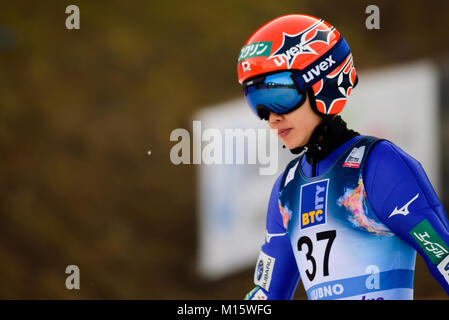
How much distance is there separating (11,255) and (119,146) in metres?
1.34

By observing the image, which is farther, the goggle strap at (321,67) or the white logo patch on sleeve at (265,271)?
the white logo patch on sleeve at (265,271)

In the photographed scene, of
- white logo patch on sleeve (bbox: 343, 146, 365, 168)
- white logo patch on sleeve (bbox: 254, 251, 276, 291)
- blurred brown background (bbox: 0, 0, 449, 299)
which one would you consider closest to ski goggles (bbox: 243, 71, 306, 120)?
white logo patch on sleeve (bbox: 343, 146, 365, 168)

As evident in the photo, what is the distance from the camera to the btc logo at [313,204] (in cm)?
142

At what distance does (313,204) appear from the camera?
4.72ft

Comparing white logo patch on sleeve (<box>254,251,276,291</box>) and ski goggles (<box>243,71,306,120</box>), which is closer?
ski goggles (<box>243,71,306,120</box>)

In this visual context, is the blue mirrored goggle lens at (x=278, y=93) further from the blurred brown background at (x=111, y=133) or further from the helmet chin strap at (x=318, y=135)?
the blurred brown background at (x=111, y=133)

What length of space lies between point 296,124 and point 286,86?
0.37 feet

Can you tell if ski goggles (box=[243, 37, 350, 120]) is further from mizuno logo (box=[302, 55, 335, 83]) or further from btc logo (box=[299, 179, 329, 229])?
btc logo (box=[299, 179, 329, 229])

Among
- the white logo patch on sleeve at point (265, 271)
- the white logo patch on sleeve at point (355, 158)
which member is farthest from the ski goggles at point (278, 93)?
the white logo patch on sleeve at point (265, 271)

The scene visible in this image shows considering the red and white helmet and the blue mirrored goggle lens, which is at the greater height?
the red and white helmet

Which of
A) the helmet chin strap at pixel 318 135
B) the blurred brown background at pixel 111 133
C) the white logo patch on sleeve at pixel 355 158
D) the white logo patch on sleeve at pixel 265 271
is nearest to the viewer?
the white logo patch on sleeve at pixel 355 158

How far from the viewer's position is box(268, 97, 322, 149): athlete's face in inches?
57.5

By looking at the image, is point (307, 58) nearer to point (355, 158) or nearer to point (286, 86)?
point (286, 86)

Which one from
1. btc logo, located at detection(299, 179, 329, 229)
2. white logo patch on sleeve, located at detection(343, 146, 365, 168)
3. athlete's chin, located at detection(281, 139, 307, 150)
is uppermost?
athlete's chin, located at detection(281, 139, 307, 150)
